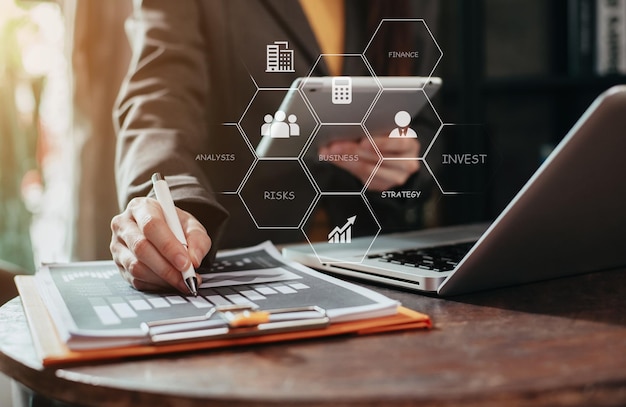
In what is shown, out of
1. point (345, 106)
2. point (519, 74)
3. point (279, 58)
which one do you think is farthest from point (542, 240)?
point (519, 74)

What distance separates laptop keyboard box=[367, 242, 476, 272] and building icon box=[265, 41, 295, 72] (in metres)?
0.26

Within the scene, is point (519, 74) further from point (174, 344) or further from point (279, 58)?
point (174, 344)

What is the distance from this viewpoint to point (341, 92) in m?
0.79

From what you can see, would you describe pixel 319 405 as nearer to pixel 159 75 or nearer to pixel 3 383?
pixel 159 75

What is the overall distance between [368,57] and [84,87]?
3.46 feet

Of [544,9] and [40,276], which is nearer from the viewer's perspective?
[40,276]

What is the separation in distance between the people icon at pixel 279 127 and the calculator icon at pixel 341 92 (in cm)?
6

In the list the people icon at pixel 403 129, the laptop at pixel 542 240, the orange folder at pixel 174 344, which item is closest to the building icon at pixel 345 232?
the laptop at pixel 542 240

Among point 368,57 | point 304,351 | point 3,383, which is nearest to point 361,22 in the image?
point 368,57

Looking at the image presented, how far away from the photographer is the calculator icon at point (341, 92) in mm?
786

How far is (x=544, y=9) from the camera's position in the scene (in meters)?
2.13

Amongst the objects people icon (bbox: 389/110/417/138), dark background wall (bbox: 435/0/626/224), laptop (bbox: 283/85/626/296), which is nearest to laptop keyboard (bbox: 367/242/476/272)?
laptop (bbox: 283/85/626/296)

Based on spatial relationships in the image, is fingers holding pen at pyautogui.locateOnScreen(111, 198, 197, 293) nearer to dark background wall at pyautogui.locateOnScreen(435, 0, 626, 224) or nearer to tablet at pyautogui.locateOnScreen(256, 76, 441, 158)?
tablet at pyautogui.locateOnScreen(256, 76, 441, 158)

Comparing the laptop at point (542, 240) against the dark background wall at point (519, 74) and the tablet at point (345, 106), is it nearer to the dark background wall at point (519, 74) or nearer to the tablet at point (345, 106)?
the tablet at point (345, 106)
